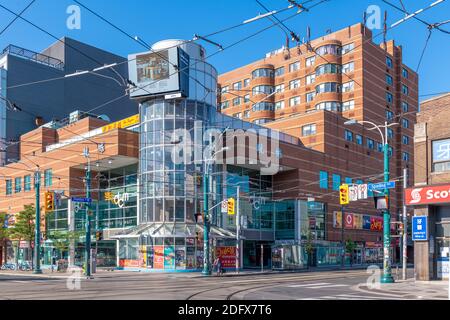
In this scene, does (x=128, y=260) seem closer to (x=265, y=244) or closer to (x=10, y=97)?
(x=265, y=244)

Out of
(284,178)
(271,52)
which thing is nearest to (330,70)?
(271,52)

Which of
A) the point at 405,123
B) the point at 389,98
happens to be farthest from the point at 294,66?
the point at 405,123

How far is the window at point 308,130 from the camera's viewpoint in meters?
66.8

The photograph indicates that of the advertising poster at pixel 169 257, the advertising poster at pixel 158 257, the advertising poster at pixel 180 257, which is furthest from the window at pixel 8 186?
the advertising poster at pixel 180 257

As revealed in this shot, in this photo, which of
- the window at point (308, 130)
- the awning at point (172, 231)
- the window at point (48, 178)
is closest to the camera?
the awning at point (172, 231)

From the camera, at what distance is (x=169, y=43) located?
49.3 meters

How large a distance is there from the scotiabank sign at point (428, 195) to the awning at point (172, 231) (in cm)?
2026

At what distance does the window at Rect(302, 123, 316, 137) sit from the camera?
66.8m

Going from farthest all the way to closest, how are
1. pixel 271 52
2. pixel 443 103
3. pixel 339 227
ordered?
pixel 271 52
pixel 339 227
pixel 443 103

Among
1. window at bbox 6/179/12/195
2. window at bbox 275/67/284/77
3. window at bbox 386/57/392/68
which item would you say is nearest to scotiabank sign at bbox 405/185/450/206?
window at bbox 6/179/12/195

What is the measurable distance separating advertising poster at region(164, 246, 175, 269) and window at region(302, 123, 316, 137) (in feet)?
90.8

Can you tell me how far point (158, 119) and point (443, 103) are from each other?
26.6 m

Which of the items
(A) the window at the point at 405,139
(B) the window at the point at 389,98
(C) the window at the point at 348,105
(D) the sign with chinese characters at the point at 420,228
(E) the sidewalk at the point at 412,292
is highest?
(B) the window at the point at 389,98

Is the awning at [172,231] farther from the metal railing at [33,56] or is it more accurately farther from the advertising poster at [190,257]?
the metal railing at [33,56]
